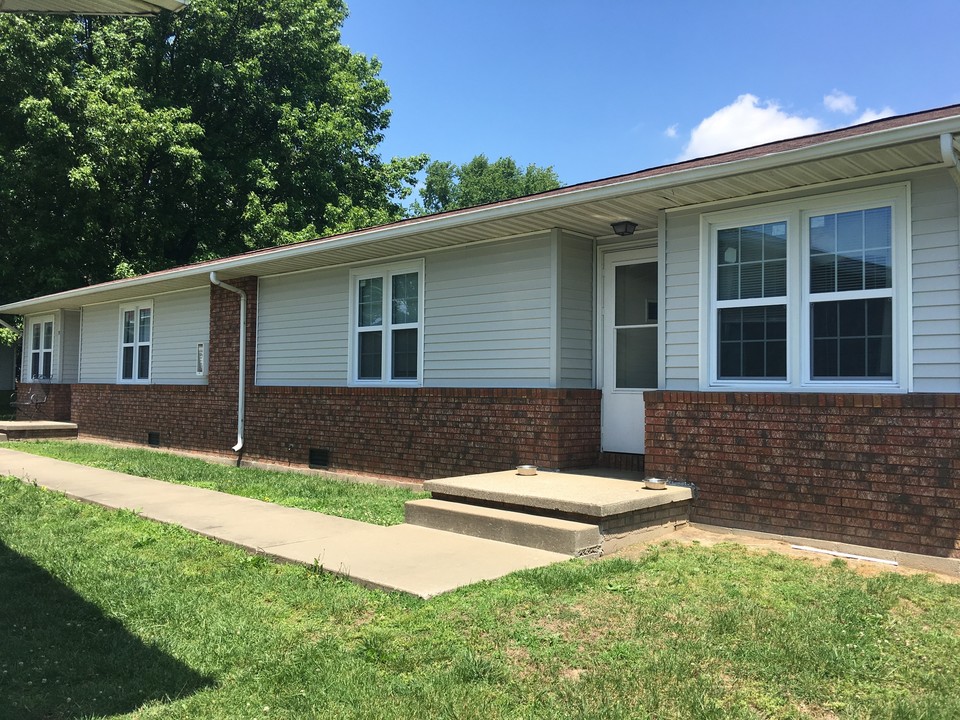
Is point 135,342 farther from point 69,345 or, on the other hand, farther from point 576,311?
point 576,311

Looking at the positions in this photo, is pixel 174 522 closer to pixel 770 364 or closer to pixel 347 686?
pixel 347 686

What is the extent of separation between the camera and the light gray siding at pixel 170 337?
13.9m

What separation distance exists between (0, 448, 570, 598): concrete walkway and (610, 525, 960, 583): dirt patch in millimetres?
888

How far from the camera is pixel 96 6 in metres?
4.44

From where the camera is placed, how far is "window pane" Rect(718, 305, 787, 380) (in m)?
6.68

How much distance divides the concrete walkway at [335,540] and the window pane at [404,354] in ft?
8.76

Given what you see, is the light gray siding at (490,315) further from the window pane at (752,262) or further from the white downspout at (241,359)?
the white downspout at (241,359)

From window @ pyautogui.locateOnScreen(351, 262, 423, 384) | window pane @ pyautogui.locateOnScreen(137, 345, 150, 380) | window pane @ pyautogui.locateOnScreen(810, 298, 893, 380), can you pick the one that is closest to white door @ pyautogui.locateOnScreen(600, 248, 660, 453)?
window pane @ pyautogui.locateOnScreen(810, 298, 893, 380)

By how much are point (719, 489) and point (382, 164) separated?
24166 mm

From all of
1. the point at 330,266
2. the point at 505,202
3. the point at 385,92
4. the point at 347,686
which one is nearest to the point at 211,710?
the point at 347,686

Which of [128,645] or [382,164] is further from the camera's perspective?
[382,164]

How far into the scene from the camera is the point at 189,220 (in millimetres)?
24812

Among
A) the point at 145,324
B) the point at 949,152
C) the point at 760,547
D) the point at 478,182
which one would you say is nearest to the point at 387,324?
the point at 760,547

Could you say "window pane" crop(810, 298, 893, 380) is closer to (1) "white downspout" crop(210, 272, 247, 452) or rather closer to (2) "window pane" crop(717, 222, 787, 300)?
(2) "window pane" crop(717, 222, 787, 300)
